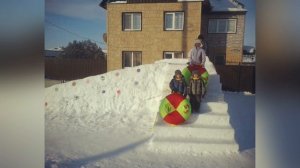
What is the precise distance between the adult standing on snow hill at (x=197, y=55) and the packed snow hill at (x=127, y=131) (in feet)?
0.16

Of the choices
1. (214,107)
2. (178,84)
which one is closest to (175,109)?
(178,84)

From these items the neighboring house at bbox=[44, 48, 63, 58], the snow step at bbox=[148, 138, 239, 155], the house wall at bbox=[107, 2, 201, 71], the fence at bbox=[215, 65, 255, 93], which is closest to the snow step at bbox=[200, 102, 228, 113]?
the fence at bbox=[215, 65, 255, 93]

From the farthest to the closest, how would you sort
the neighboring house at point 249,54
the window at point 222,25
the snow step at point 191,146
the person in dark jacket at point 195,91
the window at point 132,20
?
the person in dark jacket at point 195,91, the snow step at point 191,146, the window at point 132,20, the window at point 222,25, the neighboring house at point 249,54

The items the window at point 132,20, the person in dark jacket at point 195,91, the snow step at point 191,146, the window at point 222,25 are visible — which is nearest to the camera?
the window at point 222,25

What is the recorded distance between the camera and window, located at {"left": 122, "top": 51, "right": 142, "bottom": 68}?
181cm

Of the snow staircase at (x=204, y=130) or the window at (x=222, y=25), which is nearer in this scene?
the window at (x=222, y=25)

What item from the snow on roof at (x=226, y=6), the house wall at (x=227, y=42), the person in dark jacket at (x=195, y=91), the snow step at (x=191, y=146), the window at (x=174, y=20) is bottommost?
the snow step at (x=191, y=146)

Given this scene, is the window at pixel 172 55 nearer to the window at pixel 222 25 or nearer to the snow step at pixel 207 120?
the window at pixel 222 25

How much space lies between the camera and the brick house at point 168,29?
5.48ft

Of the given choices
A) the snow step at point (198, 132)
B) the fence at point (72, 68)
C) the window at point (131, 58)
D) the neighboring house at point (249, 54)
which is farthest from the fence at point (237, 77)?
the fence at point (72, 68)

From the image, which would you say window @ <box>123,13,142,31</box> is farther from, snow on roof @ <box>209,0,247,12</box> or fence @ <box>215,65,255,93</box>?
fence @ <box>215,65,255,93</box>

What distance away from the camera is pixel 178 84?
1999 mm

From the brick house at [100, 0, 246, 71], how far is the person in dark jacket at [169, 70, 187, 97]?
0.20m

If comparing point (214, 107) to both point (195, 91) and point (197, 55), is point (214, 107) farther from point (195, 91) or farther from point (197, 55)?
point (197, 55)
